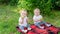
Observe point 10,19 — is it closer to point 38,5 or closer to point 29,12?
point 29,12

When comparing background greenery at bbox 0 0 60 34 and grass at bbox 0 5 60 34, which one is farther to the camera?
background greenery at bbox 0 0 60 34

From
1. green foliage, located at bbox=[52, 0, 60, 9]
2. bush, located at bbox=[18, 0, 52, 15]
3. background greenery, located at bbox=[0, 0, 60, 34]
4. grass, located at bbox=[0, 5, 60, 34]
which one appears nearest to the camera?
grass, located at bbox=[0, 5, 60, 34]

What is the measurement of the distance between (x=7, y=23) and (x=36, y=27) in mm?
1048

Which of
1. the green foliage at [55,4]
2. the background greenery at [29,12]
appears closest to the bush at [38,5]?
the background greenery at [29,12]

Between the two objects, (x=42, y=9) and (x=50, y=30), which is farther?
(x=42, y=9)

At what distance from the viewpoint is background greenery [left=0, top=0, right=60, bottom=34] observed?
5450 mm

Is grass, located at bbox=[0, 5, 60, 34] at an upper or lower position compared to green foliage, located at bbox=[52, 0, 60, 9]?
lower

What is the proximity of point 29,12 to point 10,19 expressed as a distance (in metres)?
0.73

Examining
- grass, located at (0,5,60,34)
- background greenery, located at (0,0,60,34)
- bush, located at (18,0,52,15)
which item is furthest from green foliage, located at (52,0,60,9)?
bush, located at (18,0,52,15)

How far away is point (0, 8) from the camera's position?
7484 mm

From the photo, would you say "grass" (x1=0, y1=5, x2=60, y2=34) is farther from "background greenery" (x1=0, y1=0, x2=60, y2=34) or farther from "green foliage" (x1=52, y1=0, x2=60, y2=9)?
"green foliage" (x1=52, y1=0, x2=60, y2=9)

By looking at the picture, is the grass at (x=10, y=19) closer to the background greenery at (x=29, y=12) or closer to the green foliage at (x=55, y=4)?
the background greenery at (x=29, y=12)

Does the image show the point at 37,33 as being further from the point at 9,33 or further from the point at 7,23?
the point at 7,23

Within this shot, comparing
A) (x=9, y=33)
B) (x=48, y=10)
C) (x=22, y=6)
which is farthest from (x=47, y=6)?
(x=9, y=33)
